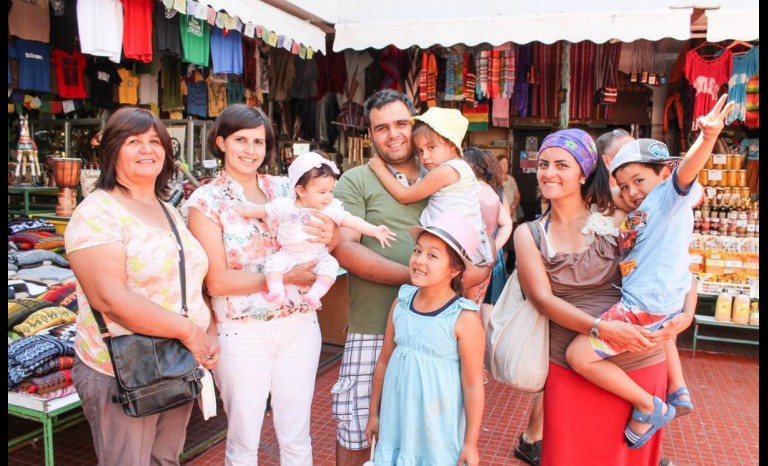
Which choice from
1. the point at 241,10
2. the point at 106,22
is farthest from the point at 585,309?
the point at 106,22

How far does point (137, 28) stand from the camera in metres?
5.23

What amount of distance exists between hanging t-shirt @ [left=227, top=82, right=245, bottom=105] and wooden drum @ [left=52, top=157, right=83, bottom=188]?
8.44ft

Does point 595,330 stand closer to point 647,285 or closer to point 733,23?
point 647,285

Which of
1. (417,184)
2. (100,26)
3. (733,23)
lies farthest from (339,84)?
(417,184)

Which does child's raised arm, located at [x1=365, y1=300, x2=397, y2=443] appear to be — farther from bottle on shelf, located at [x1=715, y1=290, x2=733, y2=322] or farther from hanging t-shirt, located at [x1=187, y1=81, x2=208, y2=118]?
hanging t-shirt, located at [x1=187, y1=81, x2=208, y2=118]

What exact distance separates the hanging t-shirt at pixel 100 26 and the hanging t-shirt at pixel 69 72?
6.40 ft

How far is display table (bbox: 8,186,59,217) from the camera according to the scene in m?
5.88

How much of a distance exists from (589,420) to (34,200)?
21.4ft

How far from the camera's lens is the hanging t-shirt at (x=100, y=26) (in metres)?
4.80

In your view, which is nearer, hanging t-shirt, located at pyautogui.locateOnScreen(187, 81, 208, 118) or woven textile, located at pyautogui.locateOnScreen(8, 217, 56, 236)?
woven textile, located at pyautogui.locateOnScreen(8, 217, 56, 236)

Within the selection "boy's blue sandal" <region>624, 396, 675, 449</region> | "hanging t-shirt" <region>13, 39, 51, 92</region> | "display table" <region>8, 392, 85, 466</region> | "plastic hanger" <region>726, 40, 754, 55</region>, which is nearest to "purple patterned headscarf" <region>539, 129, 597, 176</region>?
"boy's blue sandal" <region>624, 396, 675, 449</region>

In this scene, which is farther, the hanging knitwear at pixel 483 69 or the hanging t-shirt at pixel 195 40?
the hanging knitwear at pixel 483 69

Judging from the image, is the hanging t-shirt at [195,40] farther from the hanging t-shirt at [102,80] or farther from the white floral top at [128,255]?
the white floral top at [128,255]

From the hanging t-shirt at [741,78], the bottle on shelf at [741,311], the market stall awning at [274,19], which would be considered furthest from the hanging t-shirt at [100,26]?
the hanging t-shirt at [741,78]
